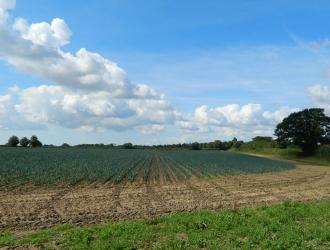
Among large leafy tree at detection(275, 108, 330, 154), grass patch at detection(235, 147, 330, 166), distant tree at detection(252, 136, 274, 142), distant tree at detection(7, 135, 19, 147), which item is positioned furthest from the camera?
distant tree at detection(7, 135, 19, 147)

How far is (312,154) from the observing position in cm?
8956

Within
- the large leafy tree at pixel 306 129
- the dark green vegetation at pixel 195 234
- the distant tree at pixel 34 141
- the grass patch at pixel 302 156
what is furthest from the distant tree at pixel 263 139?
the dark green vegetation at pixel 195 234

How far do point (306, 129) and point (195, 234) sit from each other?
3351 inches

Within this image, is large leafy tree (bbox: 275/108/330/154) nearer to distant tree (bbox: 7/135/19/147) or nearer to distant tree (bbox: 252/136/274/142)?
distant tree (bbox: 252/136/274/142)

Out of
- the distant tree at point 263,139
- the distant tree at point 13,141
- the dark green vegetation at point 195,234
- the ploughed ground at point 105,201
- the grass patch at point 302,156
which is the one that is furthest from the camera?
the distant tree at point 13,141

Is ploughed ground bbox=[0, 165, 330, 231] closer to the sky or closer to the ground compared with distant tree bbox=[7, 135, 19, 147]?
closer to the ground

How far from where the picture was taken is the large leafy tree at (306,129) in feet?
297

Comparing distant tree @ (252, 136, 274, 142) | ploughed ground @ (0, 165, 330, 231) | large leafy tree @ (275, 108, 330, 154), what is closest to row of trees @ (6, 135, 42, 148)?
distant tree @ (252, 136, 274, 142)

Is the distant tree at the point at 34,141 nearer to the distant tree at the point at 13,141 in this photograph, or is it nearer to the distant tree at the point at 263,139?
the distant tree at the point at 13,141

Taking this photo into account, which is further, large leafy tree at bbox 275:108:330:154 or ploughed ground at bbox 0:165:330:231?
large leafy tree at bbox 275:108:330:154

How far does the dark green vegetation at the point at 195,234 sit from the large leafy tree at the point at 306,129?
80.6 metres

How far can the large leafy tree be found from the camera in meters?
90.4

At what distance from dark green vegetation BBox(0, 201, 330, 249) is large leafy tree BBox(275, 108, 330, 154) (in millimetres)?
80592

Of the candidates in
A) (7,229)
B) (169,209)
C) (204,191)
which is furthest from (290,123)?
(7,229)
